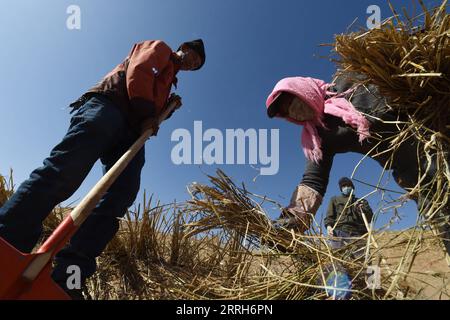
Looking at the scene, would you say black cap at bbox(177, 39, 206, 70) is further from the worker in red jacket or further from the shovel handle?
the shovel handle

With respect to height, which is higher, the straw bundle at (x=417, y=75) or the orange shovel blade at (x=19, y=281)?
the straw bundle at (x=417, y=75)

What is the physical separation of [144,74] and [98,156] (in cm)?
46

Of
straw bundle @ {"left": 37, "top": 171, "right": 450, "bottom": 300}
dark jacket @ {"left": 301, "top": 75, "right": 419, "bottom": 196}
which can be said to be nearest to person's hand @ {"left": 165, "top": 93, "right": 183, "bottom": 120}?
straw bundle @ {"left": 37, "top": 171, "right": 450, "bottom": 300}

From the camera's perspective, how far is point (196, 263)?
5.78ft

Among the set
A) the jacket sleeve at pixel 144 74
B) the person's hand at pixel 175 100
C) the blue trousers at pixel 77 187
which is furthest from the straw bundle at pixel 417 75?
the blue trousers at pixel 77 187

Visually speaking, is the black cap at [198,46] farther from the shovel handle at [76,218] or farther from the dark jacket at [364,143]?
the shovel handle at [76,218]

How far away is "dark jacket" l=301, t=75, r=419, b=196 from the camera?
1.30 meters

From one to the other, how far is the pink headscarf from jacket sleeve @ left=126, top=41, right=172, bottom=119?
0.61m

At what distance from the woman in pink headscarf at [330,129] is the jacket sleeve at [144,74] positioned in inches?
23.1

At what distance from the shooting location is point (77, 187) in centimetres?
130

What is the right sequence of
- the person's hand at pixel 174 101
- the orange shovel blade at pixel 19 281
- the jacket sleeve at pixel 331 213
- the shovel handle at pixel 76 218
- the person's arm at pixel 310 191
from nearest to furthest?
1. the orange shovel blade at pixel 19 281
2. the shovel handle at pixel 76 218
3. the person's arm at pixel 310 191
4. the person's hand at pixel 174 101
5. the jacket sleeve at pixel 331 213

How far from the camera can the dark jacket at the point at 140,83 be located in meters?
1.54

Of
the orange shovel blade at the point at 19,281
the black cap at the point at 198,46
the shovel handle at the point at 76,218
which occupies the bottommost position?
the orange shovel blade at the point at 19,281

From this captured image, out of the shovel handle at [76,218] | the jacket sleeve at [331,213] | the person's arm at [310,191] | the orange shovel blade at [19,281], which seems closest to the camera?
the orange shovel blade at [19,281]
